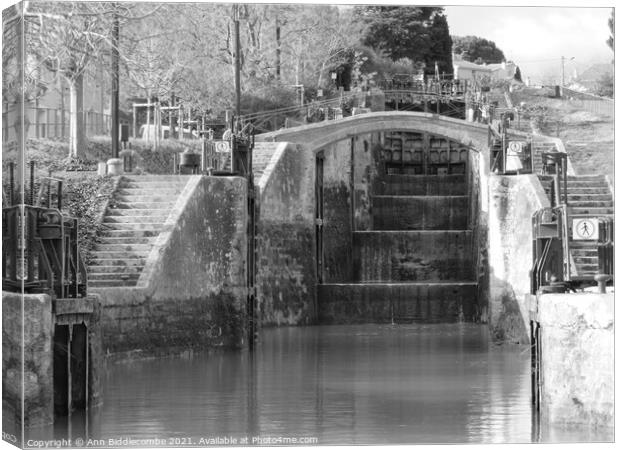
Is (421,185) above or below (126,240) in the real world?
above

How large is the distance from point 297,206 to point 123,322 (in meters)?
13.4

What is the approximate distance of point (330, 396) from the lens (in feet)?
80.2

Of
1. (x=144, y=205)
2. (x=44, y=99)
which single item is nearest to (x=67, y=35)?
(x=144, y=205)

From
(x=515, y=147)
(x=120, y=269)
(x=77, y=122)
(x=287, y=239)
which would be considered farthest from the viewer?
(x=287, y=239)

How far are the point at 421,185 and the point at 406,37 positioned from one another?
39.8ft

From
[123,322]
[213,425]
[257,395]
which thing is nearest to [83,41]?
[123,322]

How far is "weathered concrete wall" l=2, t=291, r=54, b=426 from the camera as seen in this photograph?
17500 millimetres

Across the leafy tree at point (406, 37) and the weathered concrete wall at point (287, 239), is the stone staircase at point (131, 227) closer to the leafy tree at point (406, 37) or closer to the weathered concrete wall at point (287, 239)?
the leafy tree at point (406, 37)

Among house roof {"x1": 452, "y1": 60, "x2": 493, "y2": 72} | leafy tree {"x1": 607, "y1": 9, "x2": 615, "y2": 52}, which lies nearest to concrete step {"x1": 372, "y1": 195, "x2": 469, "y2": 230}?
house roof {"x1": 452, "y1": 60, "x2": 493, "y2": 72}

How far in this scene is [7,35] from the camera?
56.2 ft

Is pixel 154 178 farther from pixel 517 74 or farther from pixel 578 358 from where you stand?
pixel 578 358

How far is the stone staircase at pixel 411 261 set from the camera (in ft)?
138

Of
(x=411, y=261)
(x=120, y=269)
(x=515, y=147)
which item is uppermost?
(x=515, y=147)

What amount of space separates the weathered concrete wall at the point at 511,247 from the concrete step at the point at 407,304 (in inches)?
178
